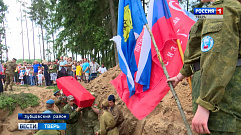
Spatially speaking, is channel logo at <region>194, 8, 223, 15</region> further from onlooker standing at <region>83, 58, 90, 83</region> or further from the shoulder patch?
onlooker standing at <region>83, 58, 90, 83</region>

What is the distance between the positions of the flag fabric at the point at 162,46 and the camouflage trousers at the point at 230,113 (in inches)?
71.2

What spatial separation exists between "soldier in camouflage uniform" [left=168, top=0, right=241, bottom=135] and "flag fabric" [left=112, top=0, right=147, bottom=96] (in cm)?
214

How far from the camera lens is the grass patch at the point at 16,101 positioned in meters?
9.27

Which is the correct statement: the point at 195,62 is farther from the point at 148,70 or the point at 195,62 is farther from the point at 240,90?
the point at 148,70

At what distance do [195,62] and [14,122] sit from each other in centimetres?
930

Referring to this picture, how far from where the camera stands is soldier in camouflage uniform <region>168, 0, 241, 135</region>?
145 cm

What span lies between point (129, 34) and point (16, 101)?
26.1 feet

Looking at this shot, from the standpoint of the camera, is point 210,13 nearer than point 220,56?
No

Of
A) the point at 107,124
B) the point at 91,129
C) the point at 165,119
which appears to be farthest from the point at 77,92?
the point at 165,119

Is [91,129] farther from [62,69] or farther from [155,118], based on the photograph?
[62,69]

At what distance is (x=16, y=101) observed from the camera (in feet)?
31.7
